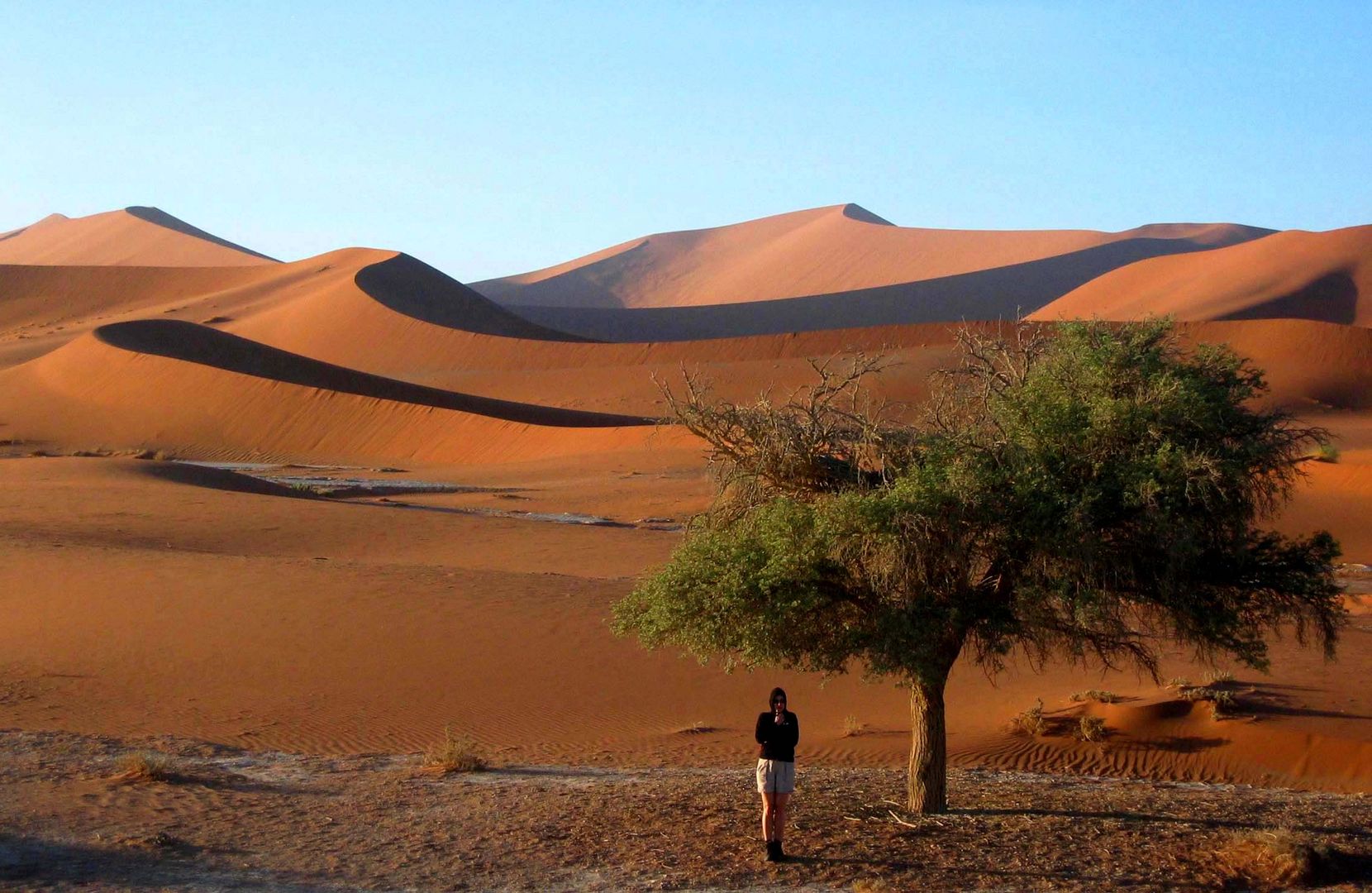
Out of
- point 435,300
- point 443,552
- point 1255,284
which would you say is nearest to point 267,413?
point 443,552

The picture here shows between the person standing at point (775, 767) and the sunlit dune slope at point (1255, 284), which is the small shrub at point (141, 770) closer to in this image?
the person standing at point (775, 767)

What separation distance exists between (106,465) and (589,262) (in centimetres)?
15830

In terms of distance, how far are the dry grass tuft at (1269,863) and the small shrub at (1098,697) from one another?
17.2 ft

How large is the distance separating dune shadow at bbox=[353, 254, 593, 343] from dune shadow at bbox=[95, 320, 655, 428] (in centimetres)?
2273

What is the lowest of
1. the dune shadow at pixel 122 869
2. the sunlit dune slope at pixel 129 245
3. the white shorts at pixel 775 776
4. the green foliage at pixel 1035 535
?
the dune shadow at pixel 122 869

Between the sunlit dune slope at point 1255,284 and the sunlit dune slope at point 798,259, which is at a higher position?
the sunlit dune slope at point 798,259

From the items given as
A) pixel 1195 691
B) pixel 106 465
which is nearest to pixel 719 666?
pixel 1195 691

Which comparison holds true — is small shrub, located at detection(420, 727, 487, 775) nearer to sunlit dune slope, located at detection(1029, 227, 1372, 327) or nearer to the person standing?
the person standing

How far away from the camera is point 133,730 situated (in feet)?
37.5

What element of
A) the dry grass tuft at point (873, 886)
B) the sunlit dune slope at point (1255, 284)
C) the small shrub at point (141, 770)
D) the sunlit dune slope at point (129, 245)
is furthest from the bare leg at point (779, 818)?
the sunlit dune slope at point (129, 245)

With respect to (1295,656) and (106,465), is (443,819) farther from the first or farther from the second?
(106,465)

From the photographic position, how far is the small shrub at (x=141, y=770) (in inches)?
374

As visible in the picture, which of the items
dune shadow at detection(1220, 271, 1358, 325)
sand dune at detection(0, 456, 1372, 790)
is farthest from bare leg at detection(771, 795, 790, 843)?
dune shadow at detection(1220, 271, 1358, 325)

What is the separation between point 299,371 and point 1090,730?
42.4m
